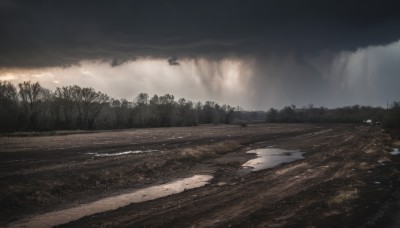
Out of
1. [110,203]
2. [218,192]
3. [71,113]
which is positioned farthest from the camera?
[71,113]

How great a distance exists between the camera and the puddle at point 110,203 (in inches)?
609

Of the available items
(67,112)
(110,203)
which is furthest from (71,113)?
(110,203)

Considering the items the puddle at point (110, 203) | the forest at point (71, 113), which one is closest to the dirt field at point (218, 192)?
the puddle at point (110, 203)

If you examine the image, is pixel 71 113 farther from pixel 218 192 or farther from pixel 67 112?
pixel 218 192

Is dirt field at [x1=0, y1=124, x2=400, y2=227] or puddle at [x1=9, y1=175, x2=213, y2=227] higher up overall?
dirt field at [x1=0, y1=124, x2=400, y2=227]

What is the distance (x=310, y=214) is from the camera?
1476 cm

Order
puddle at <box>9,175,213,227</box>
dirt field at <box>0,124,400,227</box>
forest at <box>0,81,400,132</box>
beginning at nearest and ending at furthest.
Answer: dirt field at <box>0,124,400,227</box> → puddle at <box>9,175,213,227</box> → forest at <box>0,81,400,132</box>

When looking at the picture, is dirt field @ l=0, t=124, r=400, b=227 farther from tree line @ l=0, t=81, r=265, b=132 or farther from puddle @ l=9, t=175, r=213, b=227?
tree line @ l=0, t=81, r=265, b=132

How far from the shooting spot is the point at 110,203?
18766mm

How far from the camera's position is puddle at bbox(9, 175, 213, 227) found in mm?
15469

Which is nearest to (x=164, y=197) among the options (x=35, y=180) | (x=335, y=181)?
(x=35, y=180)

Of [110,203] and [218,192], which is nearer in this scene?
[110,203]

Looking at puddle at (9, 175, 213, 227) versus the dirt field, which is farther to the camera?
puddle at (9, 175, 213, 227)

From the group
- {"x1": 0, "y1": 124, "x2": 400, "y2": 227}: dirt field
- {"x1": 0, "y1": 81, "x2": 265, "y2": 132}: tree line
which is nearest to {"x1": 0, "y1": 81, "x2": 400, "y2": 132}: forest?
{"x1": 0, "y1": 81, "x2": 265, "y2": 132}: tree line
